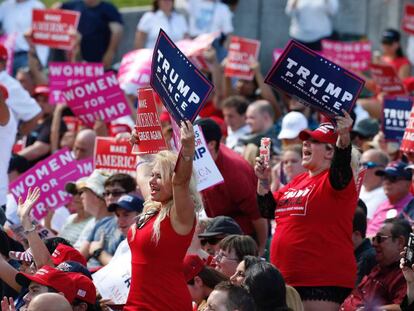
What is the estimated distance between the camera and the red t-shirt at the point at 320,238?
8.84 meters

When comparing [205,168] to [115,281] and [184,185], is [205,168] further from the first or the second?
[184,185]

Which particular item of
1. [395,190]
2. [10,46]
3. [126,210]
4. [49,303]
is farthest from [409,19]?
[49,303]

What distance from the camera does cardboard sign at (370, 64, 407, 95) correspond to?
47.3 feet

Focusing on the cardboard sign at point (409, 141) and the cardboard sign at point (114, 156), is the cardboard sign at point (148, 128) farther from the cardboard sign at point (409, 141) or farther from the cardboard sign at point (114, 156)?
the cardboard sign at point (114, 156)

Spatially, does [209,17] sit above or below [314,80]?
below

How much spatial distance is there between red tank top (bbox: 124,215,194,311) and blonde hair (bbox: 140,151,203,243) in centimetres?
3

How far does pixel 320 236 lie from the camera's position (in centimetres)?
885

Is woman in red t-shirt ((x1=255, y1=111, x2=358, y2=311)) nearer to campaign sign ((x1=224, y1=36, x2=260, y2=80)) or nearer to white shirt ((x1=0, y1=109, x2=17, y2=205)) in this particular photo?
white shirt ((x1=0, y1=109, x2=17, y2=205))

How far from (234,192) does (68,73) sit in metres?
4.93

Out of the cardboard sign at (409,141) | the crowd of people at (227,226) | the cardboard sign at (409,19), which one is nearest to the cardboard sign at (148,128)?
the crowd of people at (227,226)

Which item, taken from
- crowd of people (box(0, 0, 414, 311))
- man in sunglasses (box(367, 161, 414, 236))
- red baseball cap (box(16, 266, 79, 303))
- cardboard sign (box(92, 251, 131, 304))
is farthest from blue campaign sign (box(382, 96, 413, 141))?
red baseball cap (box(16, 266, 79, 303))

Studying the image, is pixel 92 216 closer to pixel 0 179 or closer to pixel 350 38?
pixel 0 179

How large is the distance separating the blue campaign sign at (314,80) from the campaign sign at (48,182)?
366cm

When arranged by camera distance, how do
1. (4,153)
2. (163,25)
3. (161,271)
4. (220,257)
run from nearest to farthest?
1. (161,271)
2. (220,257)
3. (4,153)
4. (163,25)
